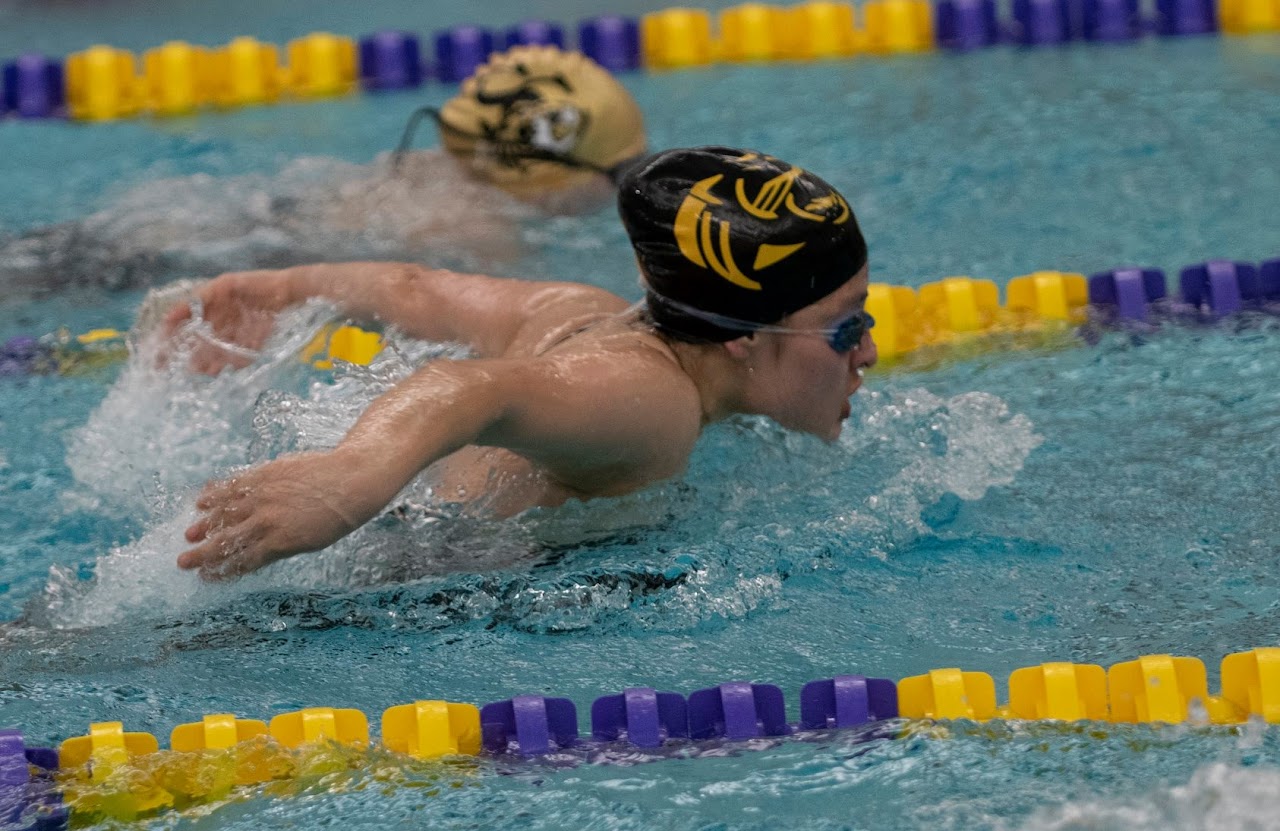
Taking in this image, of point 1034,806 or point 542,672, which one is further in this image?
point 542,672

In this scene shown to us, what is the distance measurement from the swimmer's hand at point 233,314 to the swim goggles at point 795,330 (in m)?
0.89

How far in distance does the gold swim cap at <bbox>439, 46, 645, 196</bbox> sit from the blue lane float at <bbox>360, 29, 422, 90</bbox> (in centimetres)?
192

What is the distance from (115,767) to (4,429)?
167 cm

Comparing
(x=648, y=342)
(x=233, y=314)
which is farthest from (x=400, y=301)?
(x=648, y=342)

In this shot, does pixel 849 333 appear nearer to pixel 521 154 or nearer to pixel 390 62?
pixel 521 154

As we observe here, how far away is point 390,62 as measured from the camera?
6.64 meters

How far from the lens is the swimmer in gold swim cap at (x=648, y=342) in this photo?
2291 mm

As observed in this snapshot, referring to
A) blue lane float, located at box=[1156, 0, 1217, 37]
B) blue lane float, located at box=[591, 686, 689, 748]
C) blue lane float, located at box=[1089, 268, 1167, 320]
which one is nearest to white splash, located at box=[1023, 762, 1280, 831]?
blue lane float, located at box=[591, 686, 689, 748]

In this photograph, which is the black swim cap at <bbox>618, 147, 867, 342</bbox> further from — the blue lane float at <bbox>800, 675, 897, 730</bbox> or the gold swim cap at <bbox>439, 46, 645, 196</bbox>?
the gold swim cap at <bbox>439, 46, 645, 196</bbox>

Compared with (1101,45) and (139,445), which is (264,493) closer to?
(139,445)

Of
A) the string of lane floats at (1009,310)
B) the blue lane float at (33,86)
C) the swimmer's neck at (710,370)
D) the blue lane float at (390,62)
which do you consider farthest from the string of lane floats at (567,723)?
the blue lane float at (33,86)

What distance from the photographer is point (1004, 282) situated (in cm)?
442

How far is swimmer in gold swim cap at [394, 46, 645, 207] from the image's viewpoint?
15.3ft

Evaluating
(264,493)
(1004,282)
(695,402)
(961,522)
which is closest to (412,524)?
(695,402)
